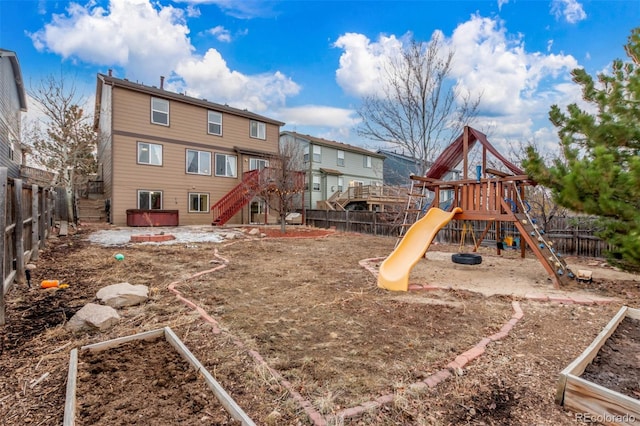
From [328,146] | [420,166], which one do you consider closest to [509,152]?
[420,166]

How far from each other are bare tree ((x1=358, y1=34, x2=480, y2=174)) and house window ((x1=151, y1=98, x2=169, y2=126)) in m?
11.0

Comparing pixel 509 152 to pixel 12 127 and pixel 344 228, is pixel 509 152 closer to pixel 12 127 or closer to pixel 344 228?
pixel 344 228

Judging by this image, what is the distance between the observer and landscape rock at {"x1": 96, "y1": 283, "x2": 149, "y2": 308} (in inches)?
150

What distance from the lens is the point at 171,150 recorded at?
16453 millimetres

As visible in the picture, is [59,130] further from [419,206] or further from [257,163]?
[419,206]

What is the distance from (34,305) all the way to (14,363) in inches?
66.8

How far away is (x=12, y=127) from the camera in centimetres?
1439

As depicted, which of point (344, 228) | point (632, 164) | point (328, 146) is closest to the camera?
point (632, 164)

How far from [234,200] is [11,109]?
11.1 meters

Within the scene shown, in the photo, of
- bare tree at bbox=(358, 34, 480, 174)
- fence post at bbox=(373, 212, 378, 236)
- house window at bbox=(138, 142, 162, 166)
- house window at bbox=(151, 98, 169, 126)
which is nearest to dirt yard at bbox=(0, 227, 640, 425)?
bare tree at bbox=(358, 34, 480, 174)

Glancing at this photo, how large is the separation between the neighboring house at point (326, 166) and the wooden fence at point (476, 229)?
21.8 feet

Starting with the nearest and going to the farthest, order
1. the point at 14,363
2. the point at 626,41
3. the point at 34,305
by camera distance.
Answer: the point at 14,363
the point at 34,305
the point at 626,41

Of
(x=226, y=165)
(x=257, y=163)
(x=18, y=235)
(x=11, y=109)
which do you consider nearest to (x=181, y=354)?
(x=18, y=235)

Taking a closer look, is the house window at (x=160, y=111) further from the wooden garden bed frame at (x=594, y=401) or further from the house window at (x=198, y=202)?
the wooden garden bed frame at (x=594, y=401)
